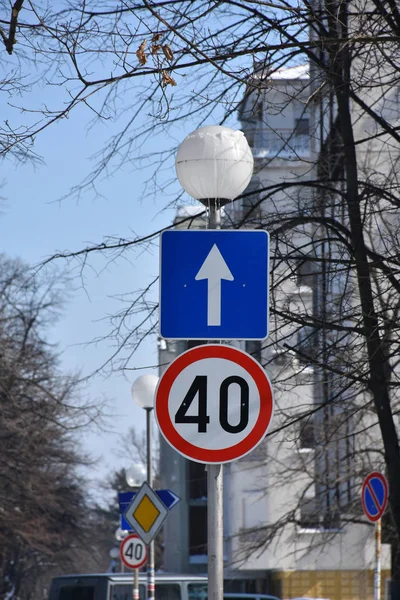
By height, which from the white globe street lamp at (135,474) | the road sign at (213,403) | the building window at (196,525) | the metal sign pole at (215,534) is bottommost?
the metal sign pole at (215,534)

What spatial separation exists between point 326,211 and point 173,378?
6123 millimetres

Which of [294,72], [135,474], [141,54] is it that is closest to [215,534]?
[141,54]

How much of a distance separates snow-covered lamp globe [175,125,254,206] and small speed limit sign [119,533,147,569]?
14.3 m

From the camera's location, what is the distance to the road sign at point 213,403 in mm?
5852

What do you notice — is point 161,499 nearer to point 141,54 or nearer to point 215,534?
point 141,54

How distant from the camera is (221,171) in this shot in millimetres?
6520

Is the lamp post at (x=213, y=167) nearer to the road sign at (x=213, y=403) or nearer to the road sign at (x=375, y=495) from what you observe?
the road sign at (x=213, y=403)

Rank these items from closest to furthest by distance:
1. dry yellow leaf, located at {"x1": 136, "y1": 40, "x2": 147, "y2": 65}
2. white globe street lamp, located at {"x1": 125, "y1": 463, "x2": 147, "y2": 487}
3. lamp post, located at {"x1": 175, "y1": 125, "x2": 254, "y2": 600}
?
lamp post, located at {"x1": 175, "y1": 125, "x2": 254, "y2": 600}
dry yellow leaf, located at {"x1": 136, "y1": 40, "x2": 147, "y2": 65}
white globe street lamp, located at {"x1": 125, "y1": 463, "x2": 147, "y2": 487}

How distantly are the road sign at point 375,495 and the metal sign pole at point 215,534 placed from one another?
32.6 feet

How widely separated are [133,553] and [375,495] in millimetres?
6078

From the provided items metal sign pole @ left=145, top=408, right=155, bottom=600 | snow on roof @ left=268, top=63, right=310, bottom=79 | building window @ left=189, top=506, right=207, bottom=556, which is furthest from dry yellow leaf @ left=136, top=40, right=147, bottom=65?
building window @ left=189, top=506, right=207, bottom=556

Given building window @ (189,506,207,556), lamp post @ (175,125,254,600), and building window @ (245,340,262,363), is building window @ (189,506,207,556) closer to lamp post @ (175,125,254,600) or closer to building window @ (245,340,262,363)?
building window @ (245,340,262,363)

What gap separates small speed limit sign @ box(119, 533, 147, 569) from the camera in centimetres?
2014

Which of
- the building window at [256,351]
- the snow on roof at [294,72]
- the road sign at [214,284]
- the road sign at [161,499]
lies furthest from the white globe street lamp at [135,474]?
the road sign at [214,284]
